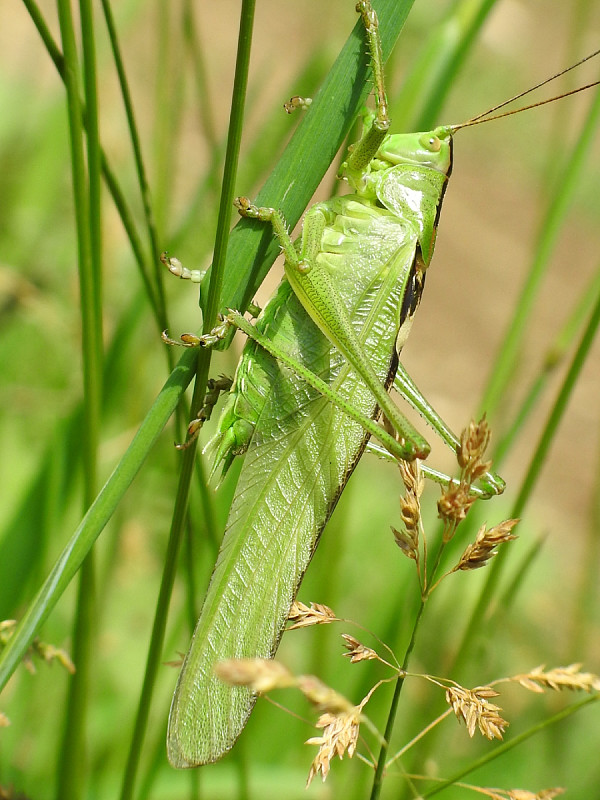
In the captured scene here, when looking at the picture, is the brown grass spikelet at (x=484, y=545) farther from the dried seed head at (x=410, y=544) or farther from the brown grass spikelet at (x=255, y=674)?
the brown grass spikelet at (x=255, y=674)

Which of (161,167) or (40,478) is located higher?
(161,167)

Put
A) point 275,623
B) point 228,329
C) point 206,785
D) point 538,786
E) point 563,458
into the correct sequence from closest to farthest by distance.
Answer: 1. point 228,329
2. point 275,623
3. point 206,785
4. point 538,786
5. point 563,458

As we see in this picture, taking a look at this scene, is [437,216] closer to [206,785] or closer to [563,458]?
[206,785]

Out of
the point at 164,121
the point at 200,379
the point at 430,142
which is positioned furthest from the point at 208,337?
the point at 164,121

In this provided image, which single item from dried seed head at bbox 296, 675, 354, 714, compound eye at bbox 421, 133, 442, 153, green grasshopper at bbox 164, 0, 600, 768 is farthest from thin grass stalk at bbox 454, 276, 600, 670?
dried seed head at bbox 296, 675, 354, 714

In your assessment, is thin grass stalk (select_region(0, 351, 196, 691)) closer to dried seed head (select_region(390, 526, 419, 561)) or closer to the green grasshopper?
the green grasshopper

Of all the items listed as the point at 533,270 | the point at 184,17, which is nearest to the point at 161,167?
the point at 184,17

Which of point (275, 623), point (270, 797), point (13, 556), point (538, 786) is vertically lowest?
point (538, 786)

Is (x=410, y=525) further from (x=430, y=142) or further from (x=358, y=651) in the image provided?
(x=430, y=142)
